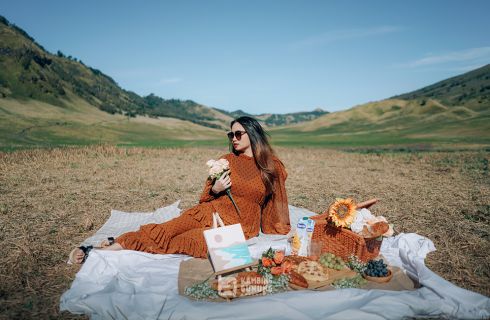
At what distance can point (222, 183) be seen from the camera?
5.55 meters

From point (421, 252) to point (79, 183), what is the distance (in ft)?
35.2

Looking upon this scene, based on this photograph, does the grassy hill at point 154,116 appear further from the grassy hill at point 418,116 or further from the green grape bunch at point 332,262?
the green grape bunch at point 332,262

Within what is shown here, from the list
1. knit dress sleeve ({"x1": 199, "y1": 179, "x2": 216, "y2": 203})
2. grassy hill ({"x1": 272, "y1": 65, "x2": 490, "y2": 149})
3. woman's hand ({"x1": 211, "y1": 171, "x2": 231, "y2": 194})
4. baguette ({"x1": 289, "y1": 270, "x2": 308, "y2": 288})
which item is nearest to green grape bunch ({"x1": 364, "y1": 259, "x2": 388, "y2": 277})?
baguette ({"x1": 289, "y1": 270, "x2": 308, "y2": 288})

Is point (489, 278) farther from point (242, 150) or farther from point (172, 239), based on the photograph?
point (172, 239)

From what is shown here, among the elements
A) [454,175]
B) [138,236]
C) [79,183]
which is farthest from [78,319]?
[454,175]

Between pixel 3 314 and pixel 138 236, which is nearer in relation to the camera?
pixel 3 314

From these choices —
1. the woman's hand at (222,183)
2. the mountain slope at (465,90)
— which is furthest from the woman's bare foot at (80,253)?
the mountain slope at (465,90)

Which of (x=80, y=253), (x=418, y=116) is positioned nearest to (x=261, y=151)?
(x=80, y=253)

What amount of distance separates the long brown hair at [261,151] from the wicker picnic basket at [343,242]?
104cm

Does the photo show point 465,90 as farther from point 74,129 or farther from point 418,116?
point 74,129

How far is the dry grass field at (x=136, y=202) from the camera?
191 inches

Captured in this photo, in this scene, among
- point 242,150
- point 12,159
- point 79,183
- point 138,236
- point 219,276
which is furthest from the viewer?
point 12,159

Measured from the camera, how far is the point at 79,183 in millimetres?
12234

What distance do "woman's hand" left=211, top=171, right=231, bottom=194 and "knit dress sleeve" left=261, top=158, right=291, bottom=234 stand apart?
94cm
